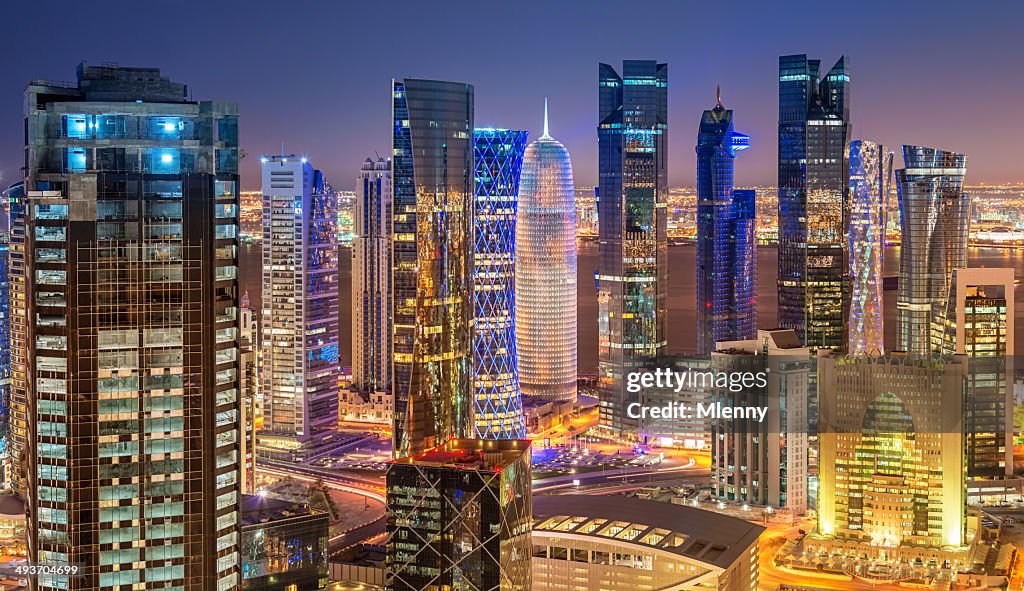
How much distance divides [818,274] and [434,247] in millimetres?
26428

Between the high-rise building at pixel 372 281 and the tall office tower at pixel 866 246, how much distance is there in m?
23.0

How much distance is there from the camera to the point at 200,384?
2244 centimetres

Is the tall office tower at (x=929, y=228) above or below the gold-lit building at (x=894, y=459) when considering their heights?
above

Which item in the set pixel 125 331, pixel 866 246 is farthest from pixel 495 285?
pixel 125 331

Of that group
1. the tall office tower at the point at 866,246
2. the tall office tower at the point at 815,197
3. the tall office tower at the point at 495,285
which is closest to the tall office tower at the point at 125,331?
the tall office tower at the point at 495,285

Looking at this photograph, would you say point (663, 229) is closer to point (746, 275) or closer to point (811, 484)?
point (746, 275)

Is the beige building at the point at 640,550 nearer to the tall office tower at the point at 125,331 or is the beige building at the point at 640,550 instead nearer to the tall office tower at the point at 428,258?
the tall office tower at the point at 428,258

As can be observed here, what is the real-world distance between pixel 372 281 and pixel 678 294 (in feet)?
131

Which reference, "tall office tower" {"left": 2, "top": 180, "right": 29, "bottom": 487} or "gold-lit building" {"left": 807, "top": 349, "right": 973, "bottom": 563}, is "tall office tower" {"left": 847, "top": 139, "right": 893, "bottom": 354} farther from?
"tall office tower" {"left": 2, "top": 180, "right": 29, "bottom": 487}

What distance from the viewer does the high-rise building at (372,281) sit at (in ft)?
224

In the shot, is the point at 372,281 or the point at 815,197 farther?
the point at 815,197

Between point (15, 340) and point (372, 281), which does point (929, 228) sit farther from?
point (15, 340)

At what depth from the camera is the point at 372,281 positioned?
69812 millimetres

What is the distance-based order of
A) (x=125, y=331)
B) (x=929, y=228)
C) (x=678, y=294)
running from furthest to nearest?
(x=678, y=294) < (x=929, y=228) < (x=125, y=331)
